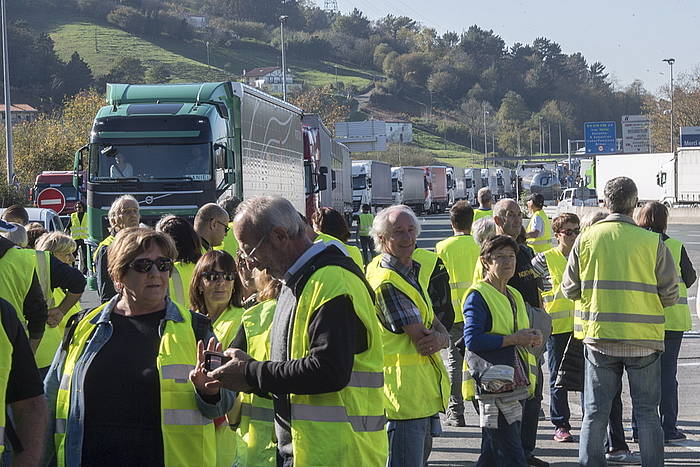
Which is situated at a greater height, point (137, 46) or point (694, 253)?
point (137, 46)

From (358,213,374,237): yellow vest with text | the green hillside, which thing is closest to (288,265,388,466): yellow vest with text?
(358,213,374,237): yellow vest with text

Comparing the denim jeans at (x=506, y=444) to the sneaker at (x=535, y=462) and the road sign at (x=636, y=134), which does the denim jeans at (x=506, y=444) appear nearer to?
the sneaker at (x=535, y=462)

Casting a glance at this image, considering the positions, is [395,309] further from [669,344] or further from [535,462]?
[669,344]

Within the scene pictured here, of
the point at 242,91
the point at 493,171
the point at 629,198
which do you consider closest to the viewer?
the point at 629,198

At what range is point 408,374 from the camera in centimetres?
611

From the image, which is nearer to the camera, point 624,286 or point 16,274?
point 16,274

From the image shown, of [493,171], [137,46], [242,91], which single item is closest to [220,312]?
[242,91]

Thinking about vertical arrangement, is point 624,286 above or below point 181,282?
below

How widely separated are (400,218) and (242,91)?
16830 mm

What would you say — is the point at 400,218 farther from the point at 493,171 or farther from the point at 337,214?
the point at 493,171

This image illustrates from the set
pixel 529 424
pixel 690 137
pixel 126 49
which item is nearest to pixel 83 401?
pixel 529 424

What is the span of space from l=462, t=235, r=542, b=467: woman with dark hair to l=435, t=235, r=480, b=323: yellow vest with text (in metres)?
3.27

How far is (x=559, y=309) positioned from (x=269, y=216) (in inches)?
214

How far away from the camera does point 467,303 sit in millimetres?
6887
